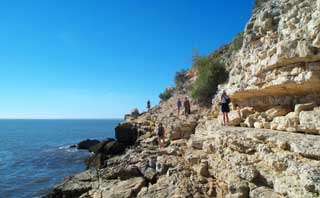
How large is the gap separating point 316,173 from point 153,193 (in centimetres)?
740

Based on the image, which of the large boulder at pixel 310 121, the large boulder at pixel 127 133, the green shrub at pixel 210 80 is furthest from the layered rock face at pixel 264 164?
the large boulder at pixel 127 133

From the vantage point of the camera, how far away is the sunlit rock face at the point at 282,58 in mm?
9977

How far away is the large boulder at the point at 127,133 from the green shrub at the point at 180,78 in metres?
14.1

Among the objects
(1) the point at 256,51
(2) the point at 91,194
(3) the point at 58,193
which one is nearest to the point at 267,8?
(1) the point at 256,51

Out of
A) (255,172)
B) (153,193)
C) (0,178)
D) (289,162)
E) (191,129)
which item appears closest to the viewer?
(289,162)

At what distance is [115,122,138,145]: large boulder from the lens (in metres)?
33.0

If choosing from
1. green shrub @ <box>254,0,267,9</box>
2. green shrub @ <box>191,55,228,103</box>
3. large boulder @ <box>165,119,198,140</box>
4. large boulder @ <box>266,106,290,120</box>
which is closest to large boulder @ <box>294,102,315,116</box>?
large boulder @ <box>266,106,290,120</box>

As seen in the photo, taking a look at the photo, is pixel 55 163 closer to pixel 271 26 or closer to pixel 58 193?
pixel 58 193

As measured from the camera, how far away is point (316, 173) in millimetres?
7082

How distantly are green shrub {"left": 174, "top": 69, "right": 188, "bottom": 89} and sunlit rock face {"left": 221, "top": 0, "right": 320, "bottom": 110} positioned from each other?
30.3 metres

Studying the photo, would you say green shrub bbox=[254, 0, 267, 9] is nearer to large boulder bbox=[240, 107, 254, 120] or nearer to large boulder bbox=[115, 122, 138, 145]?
large boulder bbox=[240, 107, 254, 120]

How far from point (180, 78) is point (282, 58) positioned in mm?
38433

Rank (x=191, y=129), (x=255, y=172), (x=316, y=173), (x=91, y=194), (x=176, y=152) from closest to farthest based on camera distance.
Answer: (x=316, y=173) < (x=255, y=172) < (x=91, y=194) < (x=176, y=152) < (x=191, y=129)

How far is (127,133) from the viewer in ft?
111
